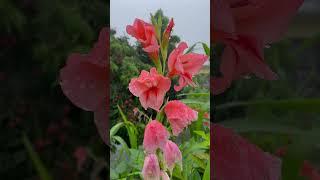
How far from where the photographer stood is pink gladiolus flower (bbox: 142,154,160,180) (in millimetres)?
1619

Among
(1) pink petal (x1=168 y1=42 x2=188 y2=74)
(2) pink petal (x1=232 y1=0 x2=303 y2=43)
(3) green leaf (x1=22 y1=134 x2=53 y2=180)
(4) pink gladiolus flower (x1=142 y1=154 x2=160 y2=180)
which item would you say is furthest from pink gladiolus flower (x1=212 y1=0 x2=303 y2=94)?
(4) pink gladiolus flower (x1=142 y1=154 x2=160 y2=180)

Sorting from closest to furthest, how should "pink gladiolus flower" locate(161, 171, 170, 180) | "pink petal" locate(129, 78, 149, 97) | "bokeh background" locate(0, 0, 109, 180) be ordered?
1. "bokeh background" locate(0, 0, 109, 180)
2. "pink gladiolus flower" locate(161, 171, 170, 180)
3. "pink petal" locate(129, 78, 149, 97)

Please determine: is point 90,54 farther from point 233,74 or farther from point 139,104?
point 139,104

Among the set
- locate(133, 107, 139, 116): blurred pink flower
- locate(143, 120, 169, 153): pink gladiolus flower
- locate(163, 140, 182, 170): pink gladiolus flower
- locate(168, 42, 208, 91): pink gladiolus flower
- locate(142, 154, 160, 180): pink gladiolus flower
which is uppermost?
locate(168, 42, 208, 91): pink gladiolus flower

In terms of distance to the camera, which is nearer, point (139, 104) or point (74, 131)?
point (74, 131)

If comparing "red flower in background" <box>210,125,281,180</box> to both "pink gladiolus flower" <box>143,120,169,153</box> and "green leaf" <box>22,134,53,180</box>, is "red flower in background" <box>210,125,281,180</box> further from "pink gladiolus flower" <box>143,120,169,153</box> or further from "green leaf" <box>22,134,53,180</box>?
"pink gladiolus flower" <box>143,120,169,153</box>

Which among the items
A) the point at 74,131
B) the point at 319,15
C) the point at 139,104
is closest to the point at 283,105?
the point at 319,15

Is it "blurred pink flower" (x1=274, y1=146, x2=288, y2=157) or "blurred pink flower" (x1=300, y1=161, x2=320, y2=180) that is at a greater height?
"blurred pink flower" (x1=274, y1=146, x2=288, y2=157)

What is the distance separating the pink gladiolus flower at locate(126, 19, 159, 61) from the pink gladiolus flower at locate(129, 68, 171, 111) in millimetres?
76

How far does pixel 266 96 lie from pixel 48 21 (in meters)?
0.39

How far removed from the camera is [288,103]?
68 cm

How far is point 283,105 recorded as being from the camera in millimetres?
678

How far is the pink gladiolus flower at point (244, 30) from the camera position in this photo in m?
0.82

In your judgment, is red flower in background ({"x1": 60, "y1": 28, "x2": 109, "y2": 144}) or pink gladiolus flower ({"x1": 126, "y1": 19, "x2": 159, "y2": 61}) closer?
red flower in background ({"x1": 60, "y1": 28, "x2": 109, "y2": 144})
